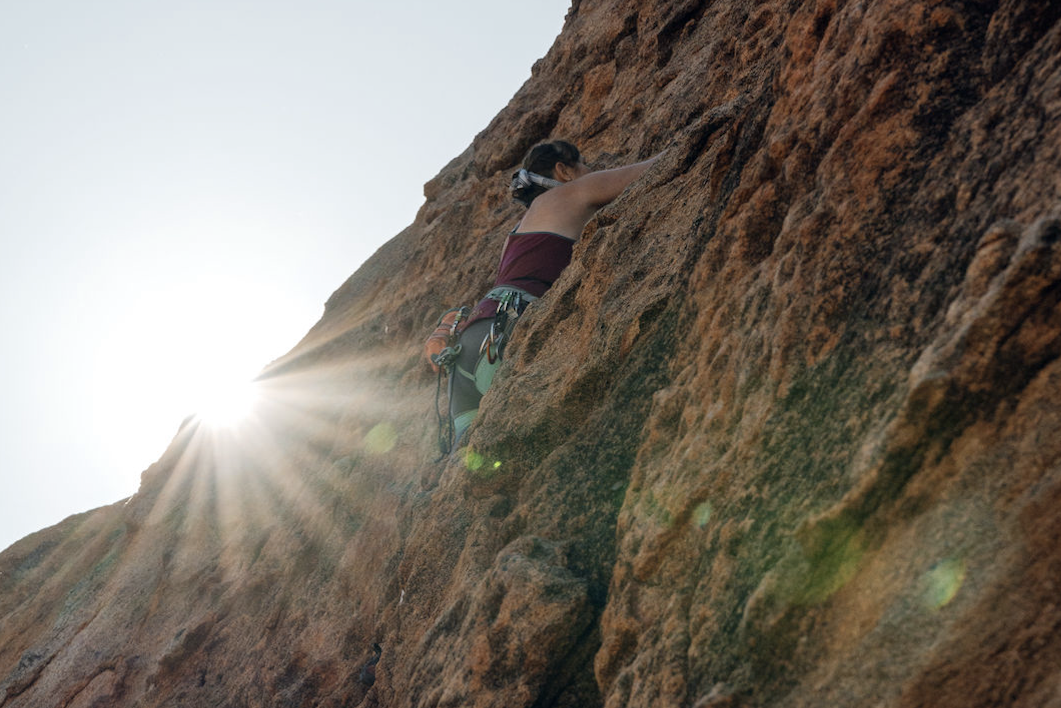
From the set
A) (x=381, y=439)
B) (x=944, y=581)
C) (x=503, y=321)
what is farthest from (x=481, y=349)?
(x=944, y=581)

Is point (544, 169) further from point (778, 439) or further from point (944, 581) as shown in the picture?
point (944, 581)

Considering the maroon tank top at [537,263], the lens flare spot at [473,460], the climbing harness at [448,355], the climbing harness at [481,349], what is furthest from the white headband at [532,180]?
the lens flare spot at [473,460]

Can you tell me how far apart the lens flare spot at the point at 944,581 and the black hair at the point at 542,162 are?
15.1 feet

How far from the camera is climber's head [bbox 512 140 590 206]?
580 cm

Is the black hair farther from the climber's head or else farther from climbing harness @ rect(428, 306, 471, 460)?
climbing harness @ rect(428, 306, 471, 460)

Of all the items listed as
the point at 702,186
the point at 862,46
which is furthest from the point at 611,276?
the point at 862,46

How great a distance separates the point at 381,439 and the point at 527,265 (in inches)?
119

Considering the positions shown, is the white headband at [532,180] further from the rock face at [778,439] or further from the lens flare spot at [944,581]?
the lens flare spot at [944,581]

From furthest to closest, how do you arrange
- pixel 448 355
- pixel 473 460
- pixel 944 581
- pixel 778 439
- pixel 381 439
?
pixel 381 439 < pixel 448 355 < pixel 473 460 < pixel 778 439 < pixel 944 581

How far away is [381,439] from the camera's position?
24.9 ft

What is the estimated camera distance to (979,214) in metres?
1.96

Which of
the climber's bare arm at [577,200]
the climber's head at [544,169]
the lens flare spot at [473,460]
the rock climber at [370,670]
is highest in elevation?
the climber's head at [544,169]

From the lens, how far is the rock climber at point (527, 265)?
17.4 feet

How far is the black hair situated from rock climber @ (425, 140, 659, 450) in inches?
0.7
